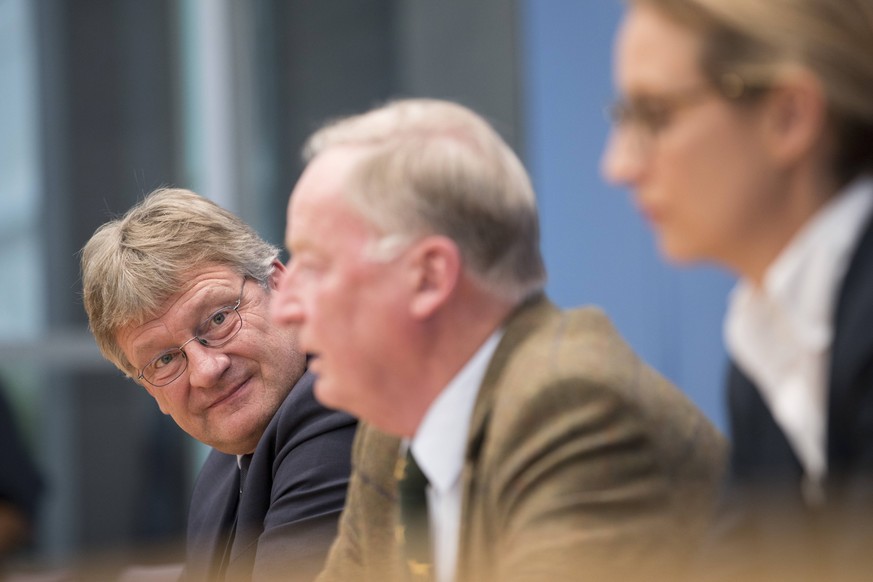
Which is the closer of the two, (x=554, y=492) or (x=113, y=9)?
(x=554, y=492)

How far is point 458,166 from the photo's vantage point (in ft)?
4.71

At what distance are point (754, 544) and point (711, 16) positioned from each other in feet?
1.61

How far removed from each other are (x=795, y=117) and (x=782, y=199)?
77 millimetres

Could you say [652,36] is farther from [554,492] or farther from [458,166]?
[554,492]

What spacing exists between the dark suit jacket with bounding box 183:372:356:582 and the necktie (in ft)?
1.84

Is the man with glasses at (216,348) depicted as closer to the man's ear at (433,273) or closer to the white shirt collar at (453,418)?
the white shirt collar at (453,418)

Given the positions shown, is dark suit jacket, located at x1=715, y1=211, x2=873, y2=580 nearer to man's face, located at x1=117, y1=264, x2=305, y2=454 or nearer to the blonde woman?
the blonde woman

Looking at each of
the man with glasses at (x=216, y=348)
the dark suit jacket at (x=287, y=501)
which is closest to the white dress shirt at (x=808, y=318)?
the dark suit jacket at (x=287, y=501)

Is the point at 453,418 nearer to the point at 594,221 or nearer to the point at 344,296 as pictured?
the point at 344,296

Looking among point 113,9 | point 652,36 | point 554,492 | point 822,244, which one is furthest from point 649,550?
point 113,9

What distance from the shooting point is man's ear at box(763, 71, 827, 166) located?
1.16 meters

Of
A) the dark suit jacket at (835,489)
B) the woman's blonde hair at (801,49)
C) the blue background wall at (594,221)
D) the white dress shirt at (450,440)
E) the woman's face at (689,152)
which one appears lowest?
the blue background wall at (594,221)

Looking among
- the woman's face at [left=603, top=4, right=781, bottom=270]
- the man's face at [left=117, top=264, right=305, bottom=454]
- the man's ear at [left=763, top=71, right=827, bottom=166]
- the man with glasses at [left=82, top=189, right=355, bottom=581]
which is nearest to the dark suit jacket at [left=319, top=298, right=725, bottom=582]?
the woman's face at [left=603, top=4, right=781, bottom=270]

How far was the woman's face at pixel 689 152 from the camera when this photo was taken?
1204 mm
